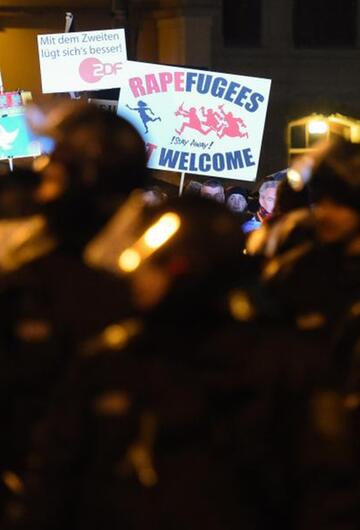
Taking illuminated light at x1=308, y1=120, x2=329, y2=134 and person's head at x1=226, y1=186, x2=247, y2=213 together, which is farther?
illuminated light at x1=308, y1=120, x2=329, y2=134

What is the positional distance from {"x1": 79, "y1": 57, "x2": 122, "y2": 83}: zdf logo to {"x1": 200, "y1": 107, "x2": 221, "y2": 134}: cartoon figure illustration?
3.41 meters

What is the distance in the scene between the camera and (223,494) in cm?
243

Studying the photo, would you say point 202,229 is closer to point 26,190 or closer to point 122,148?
point 122,148

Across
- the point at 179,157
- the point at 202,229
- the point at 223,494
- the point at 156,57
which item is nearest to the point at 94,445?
the point at 223,494

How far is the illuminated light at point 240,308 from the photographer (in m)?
2.55

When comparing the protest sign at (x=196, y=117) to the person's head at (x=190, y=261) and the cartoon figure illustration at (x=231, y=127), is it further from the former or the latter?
the person's head at (x=190, y=261)

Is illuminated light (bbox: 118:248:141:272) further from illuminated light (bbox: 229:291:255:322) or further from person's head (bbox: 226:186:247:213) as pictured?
person's head (bbox: 226:186:247:213)

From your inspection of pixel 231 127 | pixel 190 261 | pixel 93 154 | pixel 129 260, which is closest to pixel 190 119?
pixel 231 127

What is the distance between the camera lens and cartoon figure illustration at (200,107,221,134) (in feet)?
28.2

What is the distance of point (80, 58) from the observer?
11781 millimetres

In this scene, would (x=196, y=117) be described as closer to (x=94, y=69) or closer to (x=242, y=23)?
(x=94, y=69)

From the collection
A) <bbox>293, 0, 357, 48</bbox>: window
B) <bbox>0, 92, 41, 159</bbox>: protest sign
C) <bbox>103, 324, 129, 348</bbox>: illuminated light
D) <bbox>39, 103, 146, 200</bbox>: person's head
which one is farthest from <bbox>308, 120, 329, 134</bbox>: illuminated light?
<bbox>103, 324, 129, 348</bbox>: illuminated light

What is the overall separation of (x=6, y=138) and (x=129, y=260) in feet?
27.4

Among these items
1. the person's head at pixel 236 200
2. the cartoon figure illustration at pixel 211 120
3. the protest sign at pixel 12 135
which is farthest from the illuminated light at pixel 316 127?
the cartoon figure illustration at pixel 211 120
